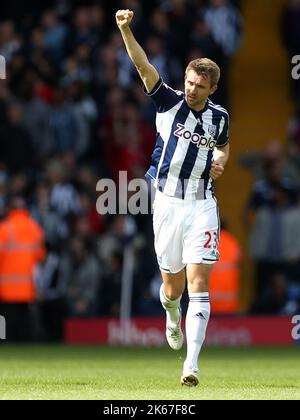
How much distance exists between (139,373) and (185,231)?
1.78 meters

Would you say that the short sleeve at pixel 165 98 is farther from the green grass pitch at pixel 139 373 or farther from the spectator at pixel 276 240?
the spectator at pixel 276 240

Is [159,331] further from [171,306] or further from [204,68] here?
[204,68]

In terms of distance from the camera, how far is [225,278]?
56.9 feet

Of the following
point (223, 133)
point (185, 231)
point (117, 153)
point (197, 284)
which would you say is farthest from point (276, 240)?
point (197, 284)

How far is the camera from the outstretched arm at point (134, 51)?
1050cm

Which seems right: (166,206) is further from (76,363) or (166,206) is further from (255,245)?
(255,245)

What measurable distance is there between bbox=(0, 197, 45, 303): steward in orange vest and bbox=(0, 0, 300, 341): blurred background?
0.06 ft

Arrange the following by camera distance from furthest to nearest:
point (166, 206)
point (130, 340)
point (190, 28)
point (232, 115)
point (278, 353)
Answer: point (232, 115) → point (190, 28) → point (130, 340) → point (278, 353) → point (166, 206)

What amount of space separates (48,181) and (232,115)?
3.94 meters

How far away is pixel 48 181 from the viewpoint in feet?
62.4

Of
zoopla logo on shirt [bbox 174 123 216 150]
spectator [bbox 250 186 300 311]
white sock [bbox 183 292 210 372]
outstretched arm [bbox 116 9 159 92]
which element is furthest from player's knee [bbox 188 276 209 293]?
spectator [bbox 250 186 300 311]

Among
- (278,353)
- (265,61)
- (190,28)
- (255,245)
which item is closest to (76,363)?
(278,353)

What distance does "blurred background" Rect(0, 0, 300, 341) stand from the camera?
17750 mm

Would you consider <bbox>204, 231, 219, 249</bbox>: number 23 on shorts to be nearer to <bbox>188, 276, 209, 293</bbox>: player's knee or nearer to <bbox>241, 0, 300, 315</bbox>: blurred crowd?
<bbox>188, 276, 209, 293</bbox>: player's knee
